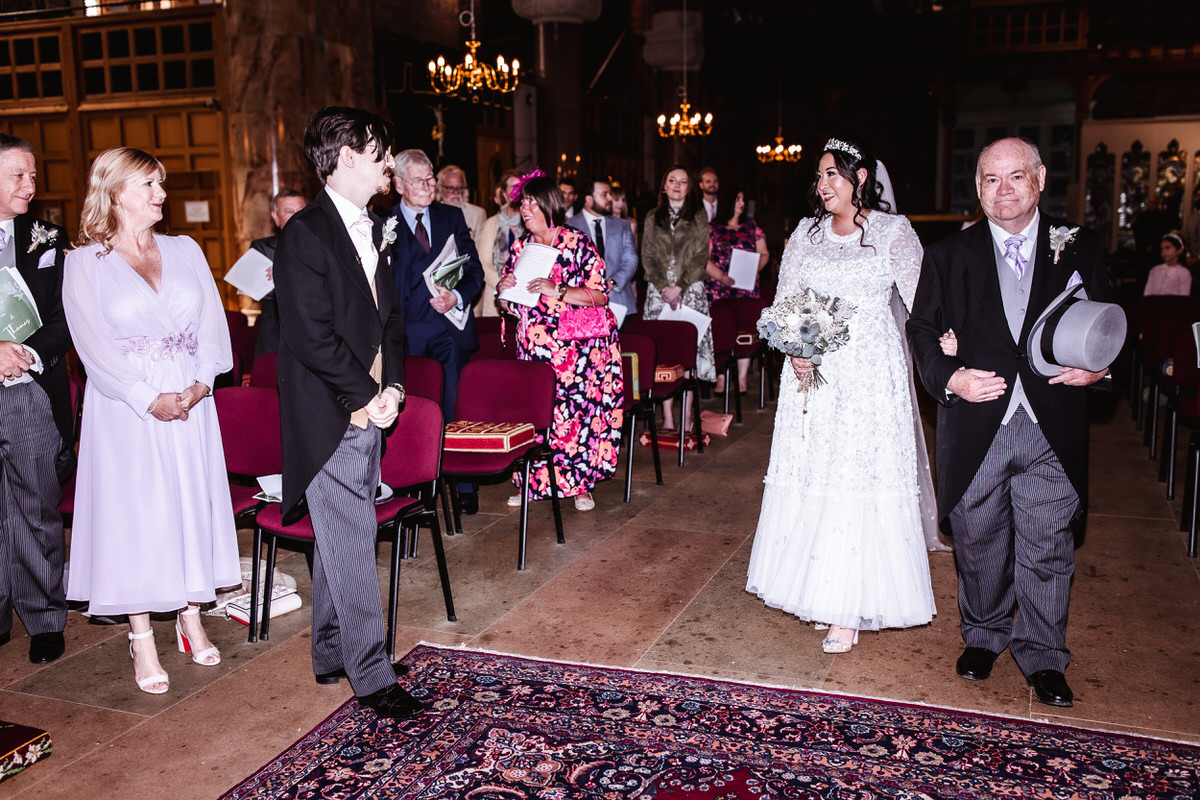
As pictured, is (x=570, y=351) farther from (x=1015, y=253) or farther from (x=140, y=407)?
(x=1015, y=253)

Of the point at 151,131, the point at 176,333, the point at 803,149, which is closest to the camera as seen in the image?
the point at 176,333

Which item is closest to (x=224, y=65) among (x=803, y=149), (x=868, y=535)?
(x=868, y=535)

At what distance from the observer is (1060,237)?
3236 millimetres

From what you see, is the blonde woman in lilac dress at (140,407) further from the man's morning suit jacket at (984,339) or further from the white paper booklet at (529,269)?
the man's morning suit jacket at (984,339)

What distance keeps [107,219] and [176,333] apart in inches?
17.6

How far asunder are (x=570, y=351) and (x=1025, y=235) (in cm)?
280

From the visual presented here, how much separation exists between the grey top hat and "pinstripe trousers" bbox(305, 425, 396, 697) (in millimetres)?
2236

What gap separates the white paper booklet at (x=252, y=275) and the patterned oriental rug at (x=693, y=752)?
120 inches

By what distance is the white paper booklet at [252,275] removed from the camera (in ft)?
18.6

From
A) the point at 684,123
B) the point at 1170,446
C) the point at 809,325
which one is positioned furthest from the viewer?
the point at 684,123

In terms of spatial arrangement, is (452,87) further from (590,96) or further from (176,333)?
(176,333)

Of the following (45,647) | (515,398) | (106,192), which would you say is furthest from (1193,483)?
(45,647)

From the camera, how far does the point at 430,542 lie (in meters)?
5.39

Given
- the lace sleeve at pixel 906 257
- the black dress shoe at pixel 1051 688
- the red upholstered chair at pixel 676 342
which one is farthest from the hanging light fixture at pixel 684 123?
the black dress shoe at pixel 1051 688
